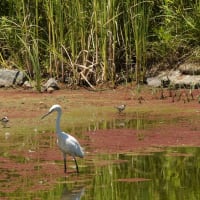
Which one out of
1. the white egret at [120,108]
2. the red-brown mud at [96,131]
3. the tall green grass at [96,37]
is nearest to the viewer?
the red-brown mud at [96,131]

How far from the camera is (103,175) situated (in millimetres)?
10000

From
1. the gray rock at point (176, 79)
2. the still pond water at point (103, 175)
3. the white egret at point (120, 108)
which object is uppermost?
the still pond water at point (103, 175)

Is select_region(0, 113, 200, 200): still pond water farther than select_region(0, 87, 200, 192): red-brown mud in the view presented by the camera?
No

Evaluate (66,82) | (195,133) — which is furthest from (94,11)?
(195,133)

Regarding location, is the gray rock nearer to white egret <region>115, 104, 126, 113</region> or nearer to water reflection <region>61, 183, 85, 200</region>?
white egret <region>115, 104, 126, 113</region>

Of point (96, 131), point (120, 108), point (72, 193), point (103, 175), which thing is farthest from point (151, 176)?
point (120, 108)

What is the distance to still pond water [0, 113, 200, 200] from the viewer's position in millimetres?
8930

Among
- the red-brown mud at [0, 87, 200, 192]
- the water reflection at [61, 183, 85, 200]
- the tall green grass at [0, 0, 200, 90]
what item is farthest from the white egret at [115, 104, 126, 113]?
the water reflection at [61, 183, 85, 200]

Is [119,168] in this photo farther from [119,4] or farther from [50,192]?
[119,4]

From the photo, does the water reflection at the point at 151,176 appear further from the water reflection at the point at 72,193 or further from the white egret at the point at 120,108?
the white egret at the point at 120,108

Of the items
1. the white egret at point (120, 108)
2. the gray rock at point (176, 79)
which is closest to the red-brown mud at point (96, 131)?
the white egret at point (120, 108)

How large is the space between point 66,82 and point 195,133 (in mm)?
7166

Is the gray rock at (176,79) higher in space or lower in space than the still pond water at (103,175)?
lower

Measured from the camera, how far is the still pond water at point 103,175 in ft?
29.3
